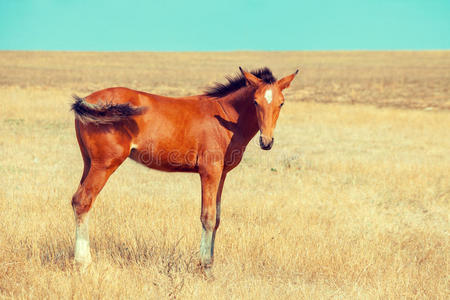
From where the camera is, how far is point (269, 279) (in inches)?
228

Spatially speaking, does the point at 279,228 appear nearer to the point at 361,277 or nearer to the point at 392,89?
the point at 361,277

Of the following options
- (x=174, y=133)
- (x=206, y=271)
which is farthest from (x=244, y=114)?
(x=206, y=271)

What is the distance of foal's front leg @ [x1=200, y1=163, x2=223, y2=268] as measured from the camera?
5590 mm

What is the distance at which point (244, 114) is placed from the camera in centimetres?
594

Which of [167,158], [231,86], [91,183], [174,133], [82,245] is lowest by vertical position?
[82,245]

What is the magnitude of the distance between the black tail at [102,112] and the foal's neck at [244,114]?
1.26 metres

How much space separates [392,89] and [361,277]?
45.0 m

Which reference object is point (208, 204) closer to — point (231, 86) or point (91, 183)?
point (91, 183)

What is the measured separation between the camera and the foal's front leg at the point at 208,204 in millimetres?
5590

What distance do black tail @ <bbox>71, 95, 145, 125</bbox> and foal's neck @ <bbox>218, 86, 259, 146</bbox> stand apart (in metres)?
1.26

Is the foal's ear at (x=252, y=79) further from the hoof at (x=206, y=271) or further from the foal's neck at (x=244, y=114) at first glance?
the hoof at (x=206, y=271)

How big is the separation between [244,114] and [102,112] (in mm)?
1767

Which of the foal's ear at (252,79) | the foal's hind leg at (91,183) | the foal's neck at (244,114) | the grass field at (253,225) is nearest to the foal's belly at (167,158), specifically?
the foal's hind leg at (91,183)

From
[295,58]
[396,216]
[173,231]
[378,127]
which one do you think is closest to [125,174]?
[173,231]
